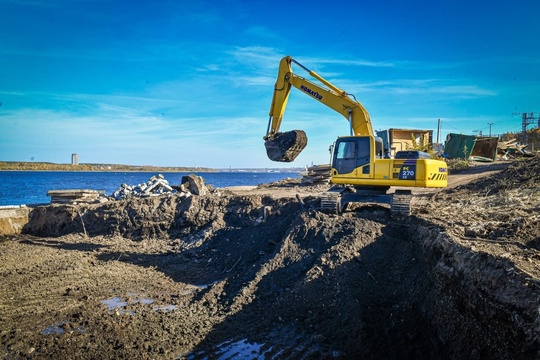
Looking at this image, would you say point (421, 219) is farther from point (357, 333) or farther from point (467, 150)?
point (467, 150)

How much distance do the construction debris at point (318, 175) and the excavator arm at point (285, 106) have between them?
1048 cm

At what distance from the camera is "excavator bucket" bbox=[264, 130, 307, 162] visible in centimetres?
1231

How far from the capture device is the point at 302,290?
7293 mm

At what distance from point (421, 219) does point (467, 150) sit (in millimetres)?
16571

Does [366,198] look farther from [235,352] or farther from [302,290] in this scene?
[235,352]

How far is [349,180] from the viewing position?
1130cm

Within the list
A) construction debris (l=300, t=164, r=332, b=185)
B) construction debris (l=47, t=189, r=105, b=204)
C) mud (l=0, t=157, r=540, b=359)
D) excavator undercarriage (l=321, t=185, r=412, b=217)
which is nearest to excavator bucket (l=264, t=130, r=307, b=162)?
→ mud (l=0, t=157, r=540, b=359)

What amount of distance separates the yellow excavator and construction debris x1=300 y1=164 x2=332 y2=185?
1053 cm

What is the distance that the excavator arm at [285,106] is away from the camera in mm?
12195

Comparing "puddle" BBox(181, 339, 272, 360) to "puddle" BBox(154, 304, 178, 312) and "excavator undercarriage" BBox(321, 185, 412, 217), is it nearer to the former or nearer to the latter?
"puddle" BBox(154, 304, 178, 312)

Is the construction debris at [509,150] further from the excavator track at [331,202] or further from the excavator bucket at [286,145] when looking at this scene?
the excavator track at [331,202]

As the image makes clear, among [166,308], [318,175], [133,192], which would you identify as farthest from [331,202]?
[318,175]

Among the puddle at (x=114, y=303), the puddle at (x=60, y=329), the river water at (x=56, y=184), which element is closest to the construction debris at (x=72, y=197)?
the river water at (x=56, y=184)

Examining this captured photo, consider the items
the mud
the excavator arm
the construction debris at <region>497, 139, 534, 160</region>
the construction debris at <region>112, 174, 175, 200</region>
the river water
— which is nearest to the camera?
the mud
